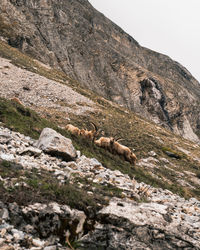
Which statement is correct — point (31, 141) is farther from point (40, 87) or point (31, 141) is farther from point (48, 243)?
point (40, 87)

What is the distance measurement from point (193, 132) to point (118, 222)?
92304 millimetres

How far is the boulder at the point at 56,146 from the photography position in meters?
12.2

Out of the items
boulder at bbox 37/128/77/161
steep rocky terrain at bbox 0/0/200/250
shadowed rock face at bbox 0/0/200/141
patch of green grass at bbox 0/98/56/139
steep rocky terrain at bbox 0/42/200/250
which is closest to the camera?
steep rocky terrain at bbox 0/42/200/250

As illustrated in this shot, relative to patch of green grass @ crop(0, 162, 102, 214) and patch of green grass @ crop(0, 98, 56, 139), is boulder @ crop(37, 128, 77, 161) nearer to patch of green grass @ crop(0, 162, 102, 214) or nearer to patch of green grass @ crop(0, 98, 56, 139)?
patch of green grass @ crop(0, 98, 56, 139)

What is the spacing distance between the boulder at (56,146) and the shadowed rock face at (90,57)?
51.1m

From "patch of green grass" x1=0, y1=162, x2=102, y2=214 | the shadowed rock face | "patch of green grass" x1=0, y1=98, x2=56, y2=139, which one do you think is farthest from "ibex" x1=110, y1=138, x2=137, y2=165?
the shadowed rock face

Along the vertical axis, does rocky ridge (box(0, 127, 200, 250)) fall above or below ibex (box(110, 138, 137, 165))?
above

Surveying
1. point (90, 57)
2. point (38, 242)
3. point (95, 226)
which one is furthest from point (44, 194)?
point (90, 57)

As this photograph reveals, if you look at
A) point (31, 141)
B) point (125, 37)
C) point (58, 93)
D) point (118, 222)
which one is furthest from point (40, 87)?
point (125, 37)

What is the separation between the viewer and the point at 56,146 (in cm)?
1236

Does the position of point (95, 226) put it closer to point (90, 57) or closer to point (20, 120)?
point (20, 120)

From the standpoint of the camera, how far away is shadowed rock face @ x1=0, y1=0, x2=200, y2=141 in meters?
64.1

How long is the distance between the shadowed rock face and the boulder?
51103mm

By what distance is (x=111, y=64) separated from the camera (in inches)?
3140
